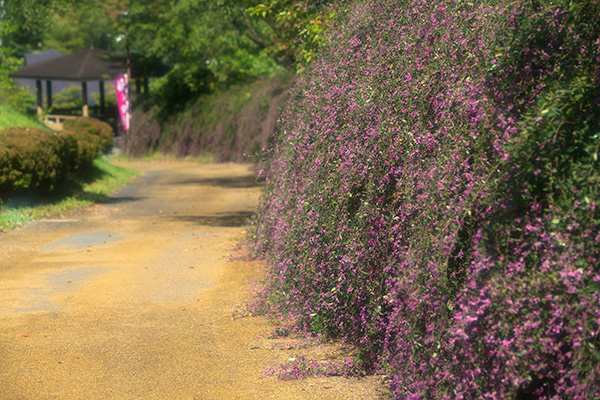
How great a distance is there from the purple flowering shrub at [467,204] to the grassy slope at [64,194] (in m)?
8.55

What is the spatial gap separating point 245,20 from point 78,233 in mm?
14143

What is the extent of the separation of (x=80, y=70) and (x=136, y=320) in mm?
35564

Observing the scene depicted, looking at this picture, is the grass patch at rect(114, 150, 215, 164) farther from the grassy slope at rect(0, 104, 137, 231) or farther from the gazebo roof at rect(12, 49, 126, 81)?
the grassy slope at rect(0, 104, 137, 231)

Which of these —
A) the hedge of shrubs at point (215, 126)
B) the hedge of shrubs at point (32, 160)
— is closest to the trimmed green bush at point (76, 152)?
the hedge of shrubs at point (32, 160)

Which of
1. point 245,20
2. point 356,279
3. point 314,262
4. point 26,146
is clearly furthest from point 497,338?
point 245,20

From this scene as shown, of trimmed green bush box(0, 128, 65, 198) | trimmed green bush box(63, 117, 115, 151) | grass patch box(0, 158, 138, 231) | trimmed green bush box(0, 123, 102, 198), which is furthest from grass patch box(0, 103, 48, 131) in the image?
trimmed green bush box(63, 117, 115, 151)

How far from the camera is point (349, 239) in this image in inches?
206

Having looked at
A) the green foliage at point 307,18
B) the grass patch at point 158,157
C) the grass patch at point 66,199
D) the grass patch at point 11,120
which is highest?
the green foliage at point 307,18

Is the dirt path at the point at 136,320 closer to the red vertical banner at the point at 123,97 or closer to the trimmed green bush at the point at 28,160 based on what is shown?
the trimmed green bush at the point at 28,160

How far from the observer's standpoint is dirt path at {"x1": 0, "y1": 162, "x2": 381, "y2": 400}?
5172 mm

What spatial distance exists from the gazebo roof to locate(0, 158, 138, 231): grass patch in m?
17.8

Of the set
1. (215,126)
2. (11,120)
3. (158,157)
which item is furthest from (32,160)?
(158,157)

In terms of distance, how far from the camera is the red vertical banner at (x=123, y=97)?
3406cm

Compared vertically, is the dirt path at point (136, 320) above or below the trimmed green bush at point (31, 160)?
below
